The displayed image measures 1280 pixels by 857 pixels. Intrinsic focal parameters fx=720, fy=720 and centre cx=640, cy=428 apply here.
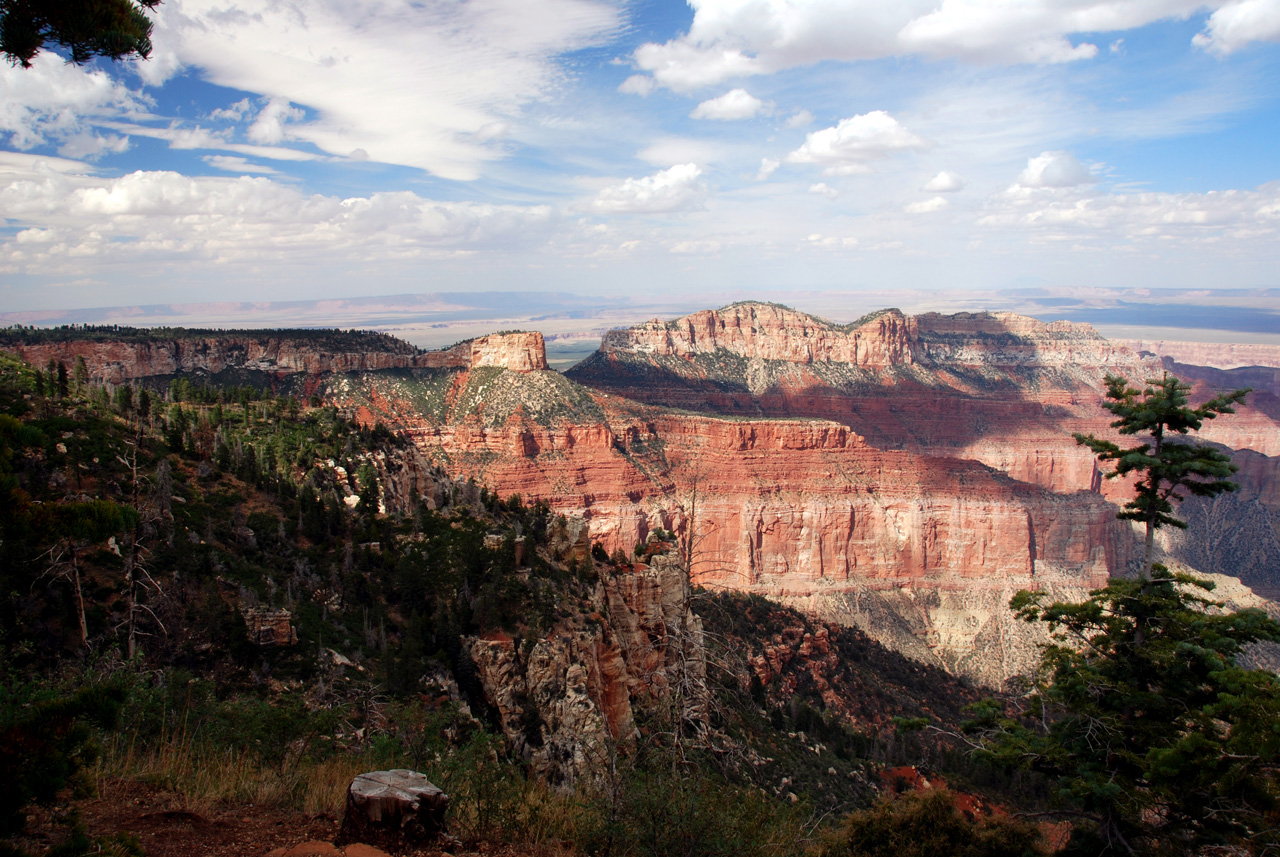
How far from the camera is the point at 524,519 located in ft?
118

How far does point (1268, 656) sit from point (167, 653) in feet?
303

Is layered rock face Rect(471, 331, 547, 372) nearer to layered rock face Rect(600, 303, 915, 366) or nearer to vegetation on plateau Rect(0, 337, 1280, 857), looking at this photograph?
layered rock face Rect(600, 303, 915, 366)

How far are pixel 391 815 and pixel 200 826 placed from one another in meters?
2.45

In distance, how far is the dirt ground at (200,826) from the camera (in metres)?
8.34

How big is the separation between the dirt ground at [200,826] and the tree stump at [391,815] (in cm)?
23

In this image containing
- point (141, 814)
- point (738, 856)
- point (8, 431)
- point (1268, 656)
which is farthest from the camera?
point (1268, 656)

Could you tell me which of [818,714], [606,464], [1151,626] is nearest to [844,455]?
[606,464]

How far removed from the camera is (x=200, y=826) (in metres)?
8.96

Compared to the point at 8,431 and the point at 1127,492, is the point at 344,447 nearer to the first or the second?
the point at 8,431

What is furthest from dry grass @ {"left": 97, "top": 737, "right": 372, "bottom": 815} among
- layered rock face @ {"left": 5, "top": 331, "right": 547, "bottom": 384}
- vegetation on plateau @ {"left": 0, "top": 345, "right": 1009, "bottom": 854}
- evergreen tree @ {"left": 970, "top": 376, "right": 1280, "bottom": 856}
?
layered rock face @ {"left": 5, "top": 331, "right": 547, "bottom": 384}

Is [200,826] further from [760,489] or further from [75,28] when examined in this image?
Result: [760,489]

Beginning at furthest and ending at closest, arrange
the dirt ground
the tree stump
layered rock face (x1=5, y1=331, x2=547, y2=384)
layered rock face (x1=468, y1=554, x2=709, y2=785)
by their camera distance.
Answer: layered rock face (x1=5, y1=331, x2=547, y2=384) < layered rock face (x1=468, y1=554, x2=709, y2=785) < the tree stump < the dirt ground

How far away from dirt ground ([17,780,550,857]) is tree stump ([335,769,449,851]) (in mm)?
230

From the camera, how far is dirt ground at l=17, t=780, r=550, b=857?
27.4 feet
